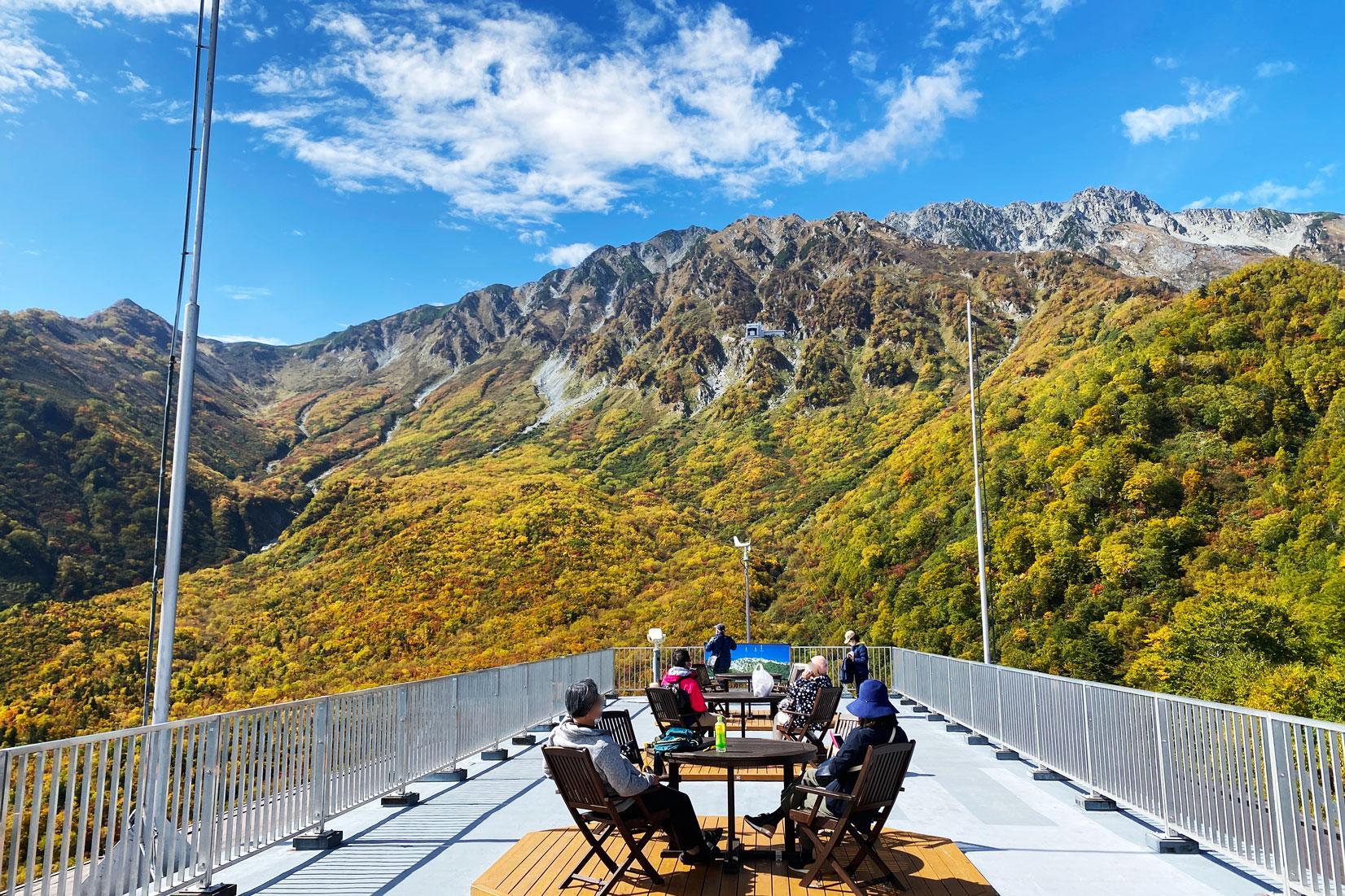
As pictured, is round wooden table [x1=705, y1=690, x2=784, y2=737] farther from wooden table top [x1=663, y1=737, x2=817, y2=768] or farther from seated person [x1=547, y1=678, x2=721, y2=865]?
seated person [x1=547, y1=678, x2=721, y2=865]

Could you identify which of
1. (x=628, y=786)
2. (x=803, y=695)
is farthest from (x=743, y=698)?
(x=628, y=786)

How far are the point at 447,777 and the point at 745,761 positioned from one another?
559 cm

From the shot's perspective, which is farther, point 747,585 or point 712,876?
point 747,585

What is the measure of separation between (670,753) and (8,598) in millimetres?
53237

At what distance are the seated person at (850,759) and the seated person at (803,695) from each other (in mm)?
3094

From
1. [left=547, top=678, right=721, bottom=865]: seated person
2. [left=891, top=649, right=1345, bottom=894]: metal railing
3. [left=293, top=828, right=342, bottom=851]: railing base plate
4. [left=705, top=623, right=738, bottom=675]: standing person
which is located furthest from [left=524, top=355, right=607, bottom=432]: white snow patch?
[left=547, top=678, right=721, bottom=865]: seated person

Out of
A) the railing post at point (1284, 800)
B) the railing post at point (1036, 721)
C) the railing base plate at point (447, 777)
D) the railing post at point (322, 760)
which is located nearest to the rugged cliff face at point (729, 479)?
the railing post at point (1036, 721)

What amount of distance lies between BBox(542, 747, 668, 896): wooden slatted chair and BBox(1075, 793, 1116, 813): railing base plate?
193 inches

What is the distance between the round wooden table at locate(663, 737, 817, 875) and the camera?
467cm

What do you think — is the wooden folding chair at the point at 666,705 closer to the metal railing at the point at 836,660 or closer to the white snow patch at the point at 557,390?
the metal railing at the point at 836,660

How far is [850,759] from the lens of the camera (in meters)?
4.66

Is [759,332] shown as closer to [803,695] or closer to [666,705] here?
[666,705]

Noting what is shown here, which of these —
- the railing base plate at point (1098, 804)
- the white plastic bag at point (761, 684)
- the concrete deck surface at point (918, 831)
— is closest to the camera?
the concrete deck surface at point (918, 831)

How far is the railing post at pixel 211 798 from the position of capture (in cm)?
→ 510
